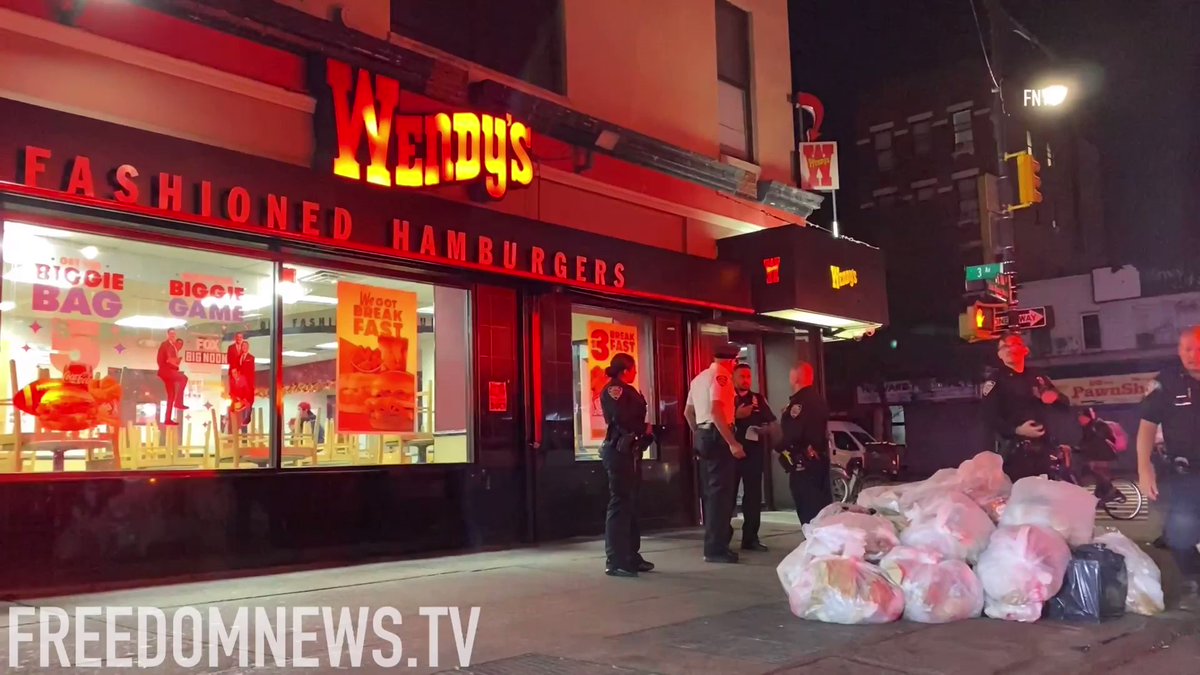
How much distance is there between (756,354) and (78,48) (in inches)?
381

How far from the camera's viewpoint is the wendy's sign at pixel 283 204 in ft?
→ 21.4

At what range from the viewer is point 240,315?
8.22 m

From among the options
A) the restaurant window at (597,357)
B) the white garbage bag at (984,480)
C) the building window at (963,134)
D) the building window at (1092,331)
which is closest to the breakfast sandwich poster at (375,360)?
the restaurant window at (597,357)

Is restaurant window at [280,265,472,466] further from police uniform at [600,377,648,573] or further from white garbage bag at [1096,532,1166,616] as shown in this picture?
white garbage bag at [1096,532,1166,616]

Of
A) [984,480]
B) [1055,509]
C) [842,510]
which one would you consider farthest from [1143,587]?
[842,510]

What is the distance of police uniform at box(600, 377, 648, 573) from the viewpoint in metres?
7.66

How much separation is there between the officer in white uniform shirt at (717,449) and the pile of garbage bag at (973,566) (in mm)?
1874

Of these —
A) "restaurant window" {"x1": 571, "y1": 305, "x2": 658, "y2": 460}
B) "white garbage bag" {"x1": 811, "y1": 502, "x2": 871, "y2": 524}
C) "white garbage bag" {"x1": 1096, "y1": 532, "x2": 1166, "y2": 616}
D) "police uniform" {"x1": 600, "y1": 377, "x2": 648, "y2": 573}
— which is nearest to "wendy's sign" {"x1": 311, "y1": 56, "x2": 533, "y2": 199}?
"restaurant window" {"x1": 571, "y1": 305, "x2": 658, "y2": 460}

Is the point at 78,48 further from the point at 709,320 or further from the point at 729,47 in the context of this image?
the point at 729,47

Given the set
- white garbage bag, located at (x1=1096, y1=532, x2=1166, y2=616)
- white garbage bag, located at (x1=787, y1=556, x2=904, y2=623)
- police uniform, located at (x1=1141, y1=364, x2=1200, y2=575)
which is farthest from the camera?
police uniform, located at (x1=1141, y1=364, x2=1200, y2=575)

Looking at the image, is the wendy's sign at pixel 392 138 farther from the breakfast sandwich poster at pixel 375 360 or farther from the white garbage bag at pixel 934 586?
the white garbage bag at pixel 934 586

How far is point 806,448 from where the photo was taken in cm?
916

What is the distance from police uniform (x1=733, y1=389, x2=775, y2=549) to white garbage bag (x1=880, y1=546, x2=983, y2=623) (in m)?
3.42

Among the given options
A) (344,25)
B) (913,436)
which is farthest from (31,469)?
(913,436)
